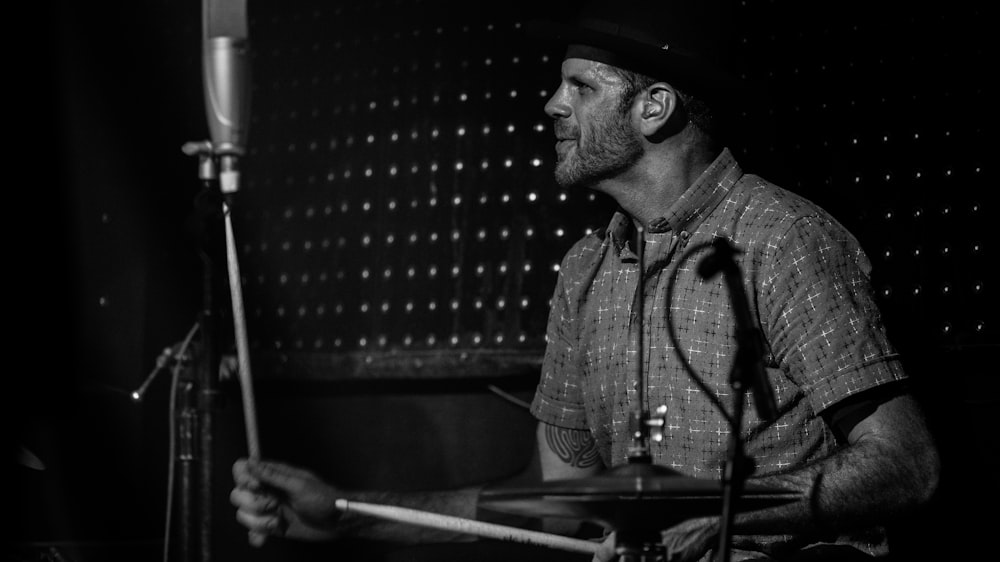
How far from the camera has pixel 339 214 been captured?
10.9ft

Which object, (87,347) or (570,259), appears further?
(87,347)

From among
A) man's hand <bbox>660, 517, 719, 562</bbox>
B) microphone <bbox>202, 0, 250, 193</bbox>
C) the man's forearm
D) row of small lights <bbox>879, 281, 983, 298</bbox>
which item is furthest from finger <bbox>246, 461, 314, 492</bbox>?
row of small lights <bbox>879, 281, 983, 298</bbox>

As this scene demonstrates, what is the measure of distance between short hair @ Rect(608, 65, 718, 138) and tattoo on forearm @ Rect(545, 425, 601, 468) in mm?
791

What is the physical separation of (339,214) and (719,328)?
1403 millimetres

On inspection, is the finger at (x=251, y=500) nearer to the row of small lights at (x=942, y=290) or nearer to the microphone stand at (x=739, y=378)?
the microphone stand at (x=739, y=378)

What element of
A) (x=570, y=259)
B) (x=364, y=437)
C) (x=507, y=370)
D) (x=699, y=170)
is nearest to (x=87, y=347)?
(x=364, y=437)

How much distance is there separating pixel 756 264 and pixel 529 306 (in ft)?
2.78

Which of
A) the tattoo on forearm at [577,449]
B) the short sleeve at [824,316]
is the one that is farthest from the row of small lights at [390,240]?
the short sleeve at [824,316]

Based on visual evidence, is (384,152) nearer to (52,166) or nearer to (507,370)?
(507,370)

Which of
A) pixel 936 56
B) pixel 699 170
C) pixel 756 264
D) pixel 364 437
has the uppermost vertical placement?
pixel 936 56

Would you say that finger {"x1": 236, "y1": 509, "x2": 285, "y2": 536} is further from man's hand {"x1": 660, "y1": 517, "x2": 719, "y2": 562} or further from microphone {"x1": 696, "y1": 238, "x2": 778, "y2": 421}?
microphone {"x1": 696, "y1": 238, "x2": 778, "y2": 421}

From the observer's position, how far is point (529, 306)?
3.00 meters

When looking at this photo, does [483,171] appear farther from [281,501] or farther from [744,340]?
[744,340]

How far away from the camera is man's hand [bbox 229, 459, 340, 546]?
1.81 meters
